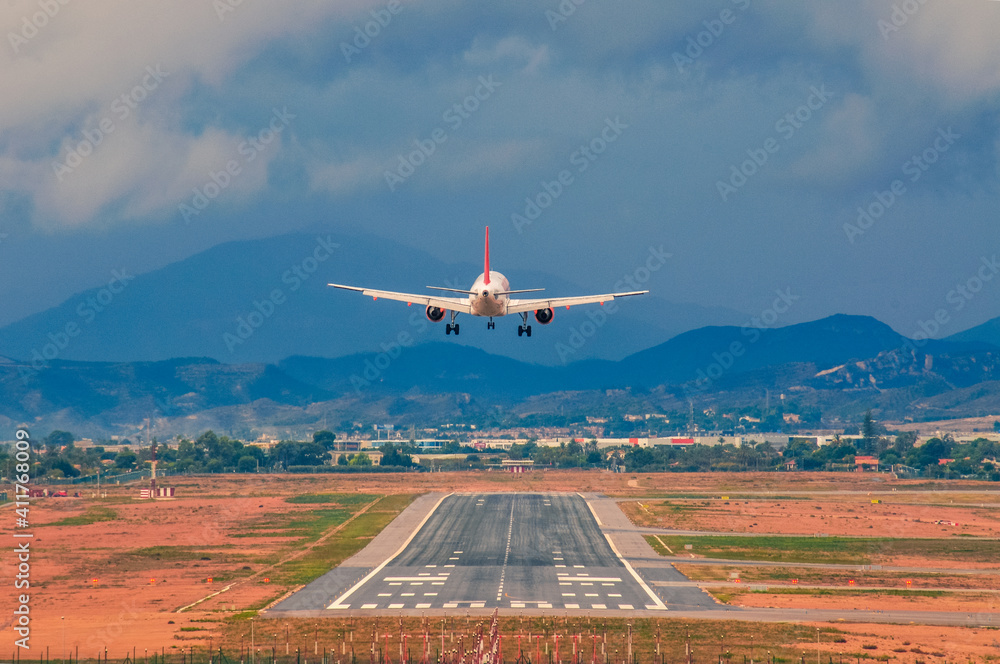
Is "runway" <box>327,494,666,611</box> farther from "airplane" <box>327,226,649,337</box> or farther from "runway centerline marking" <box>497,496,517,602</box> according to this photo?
"airplane" <box>327,226,649,337</box>

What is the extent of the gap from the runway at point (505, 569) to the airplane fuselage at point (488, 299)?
2606 centimetres

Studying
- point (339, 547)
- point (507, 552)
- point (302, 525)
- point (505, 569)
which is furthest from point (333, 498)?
point (505, 569)

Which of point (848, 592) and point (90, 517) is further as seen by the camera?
point (90, 517)

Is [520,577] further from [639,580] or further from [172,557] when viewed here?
[172,557]

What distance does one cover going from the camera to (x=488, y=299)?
74688 millimetres

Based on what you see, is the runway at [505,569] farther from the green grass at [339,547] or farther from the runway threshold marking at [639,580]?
the green grass at [339,547]

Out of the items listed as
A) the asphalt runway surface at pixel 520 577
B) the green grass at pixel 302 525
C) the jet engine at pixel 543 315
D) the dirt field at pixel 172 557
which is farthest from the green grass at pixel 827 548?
the jet engine at pixel 543 315

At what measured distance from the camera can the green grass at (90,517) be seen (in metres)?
144

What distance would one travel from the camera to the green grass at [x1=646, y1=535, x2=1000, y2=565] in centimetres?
11669

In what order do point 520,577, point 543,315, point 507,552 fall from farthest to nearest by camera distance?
point 507,552
point 520,577
point 543,315

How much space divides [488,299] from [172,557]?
201 feet

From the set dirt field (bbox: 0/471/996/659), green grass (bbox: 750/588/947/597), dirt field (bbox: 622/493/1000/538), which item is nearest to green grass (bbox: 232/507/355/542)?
dirt field (bbox: 0/471/996/659)

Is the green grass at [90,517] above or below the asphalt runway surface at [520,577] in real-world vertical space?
above

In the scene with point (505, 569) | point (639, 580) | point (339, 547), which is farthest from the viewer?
point (339, 547)
